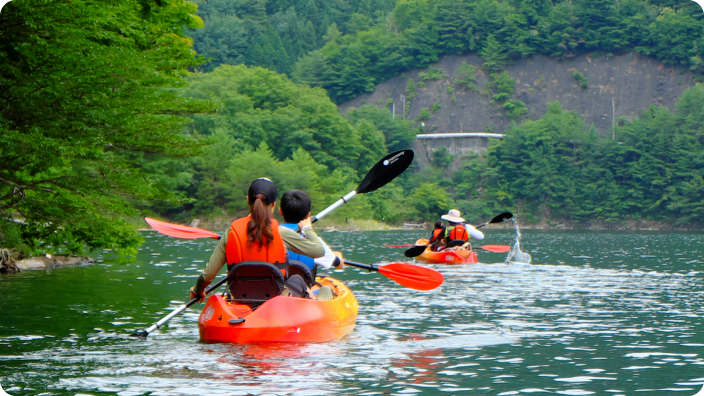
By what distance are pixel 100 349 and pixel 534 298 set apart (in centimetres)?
773

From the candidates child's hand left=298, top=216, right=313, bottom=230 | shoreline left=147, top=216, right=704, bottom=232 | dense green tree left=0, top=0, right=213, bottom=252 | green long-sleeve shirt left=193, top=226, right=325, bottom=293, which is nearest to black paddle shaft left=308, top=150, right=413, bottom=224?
child's hand left=298, top=216, right=313, bottom=230

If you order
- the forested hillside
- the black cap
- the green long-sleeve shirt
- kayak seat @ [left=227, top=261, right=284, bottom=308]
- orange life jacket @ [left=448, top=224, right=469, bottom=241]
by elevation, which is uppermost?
the forested hillside

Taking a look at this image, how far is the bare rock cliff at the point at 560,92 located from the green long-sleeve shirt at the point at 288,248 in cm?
7760

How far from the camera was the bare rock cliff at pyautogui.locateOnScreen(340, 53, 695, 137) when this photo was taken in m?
81.2

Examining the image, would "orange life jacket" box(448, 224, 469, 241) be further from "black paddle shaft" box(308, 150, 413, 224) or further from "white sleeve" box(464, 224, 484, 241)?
"black paddle shaft" box(308, 150, 413, 224)

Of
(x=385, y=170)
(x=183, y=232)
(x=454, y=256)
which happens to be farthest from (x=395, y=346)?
(x=454, y=256)

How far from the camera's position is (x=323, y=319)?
8.25 m

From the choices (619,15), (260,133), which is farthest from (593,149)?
(260,133)

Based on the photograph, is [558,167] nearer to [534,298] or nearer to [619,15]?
[619,15]

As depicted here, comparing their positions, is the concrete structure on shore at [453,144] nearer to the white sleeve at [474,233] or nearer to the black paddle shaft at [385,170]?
the white sleeve at [474,233]

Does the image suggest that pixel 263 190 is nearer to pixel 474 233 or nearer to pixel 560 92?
pixel 474 233

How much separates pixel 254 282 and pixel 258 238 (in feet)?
1.64

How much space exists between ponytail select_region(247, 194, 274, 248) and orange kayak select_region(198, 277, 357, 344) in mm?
614

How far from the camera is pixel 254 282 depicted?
782cm
